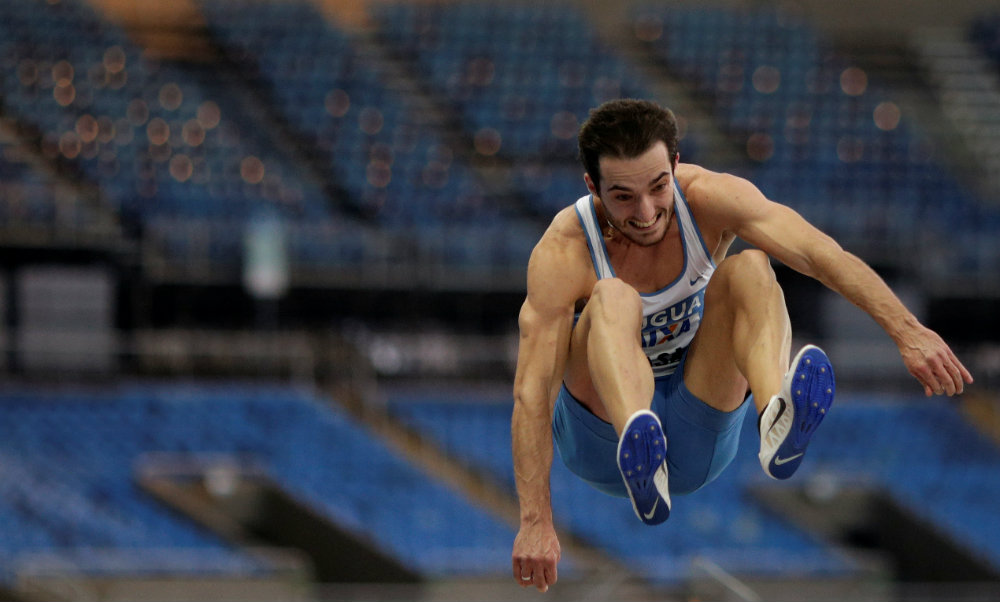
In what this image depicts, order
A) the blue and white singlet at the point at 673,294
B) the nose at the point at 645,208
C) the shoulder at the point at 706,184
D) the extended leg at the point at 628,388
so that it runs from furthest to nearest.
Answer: the blue and white singlet at the point at 673,294 < the shoulder at the point at 706,184 < the nose at the point at 645,208 < the extended leg at the point at 628,388

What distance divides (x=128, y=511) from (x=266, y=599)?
2.89 meters

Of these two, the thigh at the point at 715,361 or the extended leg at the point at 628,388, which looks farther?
the thigh at the point at 715,361

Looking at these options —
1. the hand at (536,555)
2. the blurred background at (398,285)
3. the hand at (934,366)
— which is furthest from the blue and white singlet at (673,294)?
the blurred background at (398,285)

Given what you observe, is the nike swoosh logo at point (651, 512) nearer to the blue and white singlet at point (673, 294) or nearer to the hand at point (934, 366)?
the blue and white singlet at point (673, 294)

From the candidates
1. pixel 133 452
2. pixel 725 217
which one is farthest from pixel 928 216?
pixel 725 217

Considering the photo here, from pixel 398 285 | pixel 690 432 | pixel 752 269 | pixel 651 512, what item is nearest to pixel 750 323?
pixel 752 269

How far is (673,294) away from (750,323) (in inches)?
15.6

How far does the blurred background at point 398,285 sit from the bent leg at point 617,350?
6218 millimetres

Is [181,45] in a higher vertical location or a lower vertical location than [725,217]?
higher

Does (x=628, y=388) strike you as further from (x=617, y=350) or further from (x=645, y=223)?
(x=645, y=223)

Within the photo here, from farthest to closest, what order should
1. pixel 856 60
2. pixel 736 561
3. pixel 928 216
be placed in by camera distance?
pixel 856 60
pixel 928 216
pixel 736 561

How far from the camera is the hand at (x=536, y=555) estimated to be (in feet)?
16.3

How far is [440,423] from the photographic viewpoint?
15.5m

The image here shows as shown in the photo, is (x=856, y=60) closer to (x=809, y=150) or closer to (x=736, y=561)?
(x=809, y=150)
